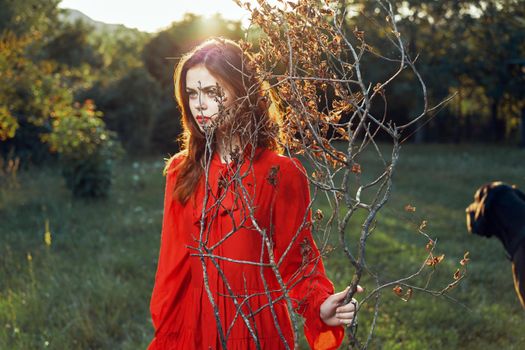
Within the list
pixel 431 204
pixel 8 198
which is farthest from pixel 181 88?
pixel 431 204

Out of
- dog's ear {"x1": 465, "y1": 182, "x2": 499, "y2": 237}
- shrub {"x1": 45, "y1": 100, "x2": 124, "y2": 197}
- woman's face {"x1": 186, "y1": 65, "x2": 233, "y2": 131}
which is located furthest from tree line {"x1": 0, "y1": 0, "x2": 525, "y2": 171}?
woman's face {"x1": 186, "y1": 65, "x2": 233, "y2": 131}

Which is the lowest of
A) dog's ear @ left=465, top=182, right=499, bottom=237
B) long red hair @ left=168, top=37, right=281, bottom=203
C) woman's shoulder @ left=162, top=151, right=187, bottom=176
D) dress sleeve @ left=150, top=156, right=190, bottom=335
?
dog's ear @ left=465, top=182, right=499, bottom=237

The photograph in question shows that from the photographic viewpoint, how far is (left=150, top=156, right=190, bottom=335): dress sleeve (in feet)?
9.45

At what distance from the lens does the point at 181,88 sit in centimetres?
284

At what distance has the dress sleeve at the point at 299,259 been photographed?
7.60ft

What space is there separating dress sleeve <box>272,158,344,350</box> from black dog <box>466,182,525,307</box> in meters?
2.73

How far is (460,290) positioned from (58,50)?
2197 cm

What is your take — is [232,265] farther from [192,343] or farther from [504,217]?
[504,217]

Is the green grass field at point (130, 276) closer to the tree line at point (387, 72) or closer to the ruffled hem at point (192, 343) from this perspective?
the ruffled hem at point (192, 343)

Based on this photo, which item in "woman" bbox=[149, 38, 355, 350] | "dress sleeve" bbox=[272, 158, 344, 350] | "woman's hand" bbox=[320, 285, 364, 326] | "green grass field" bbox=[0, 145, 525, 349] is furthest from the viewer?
"green grass field" bbox=[0, 145, 525, 349]

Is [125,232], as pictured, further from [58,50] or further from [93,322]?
[58,50]

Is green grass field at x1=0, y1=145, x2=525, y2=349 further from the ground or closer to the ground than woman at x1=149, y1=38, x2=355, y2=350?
closer to the ground

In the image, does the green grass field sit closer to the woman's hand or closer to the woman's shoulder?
the woman's hand

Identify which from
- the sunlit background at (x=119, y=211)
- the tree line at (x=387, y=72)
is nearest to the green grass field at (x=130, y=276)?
the sunlit background at (x=119, y=211)
